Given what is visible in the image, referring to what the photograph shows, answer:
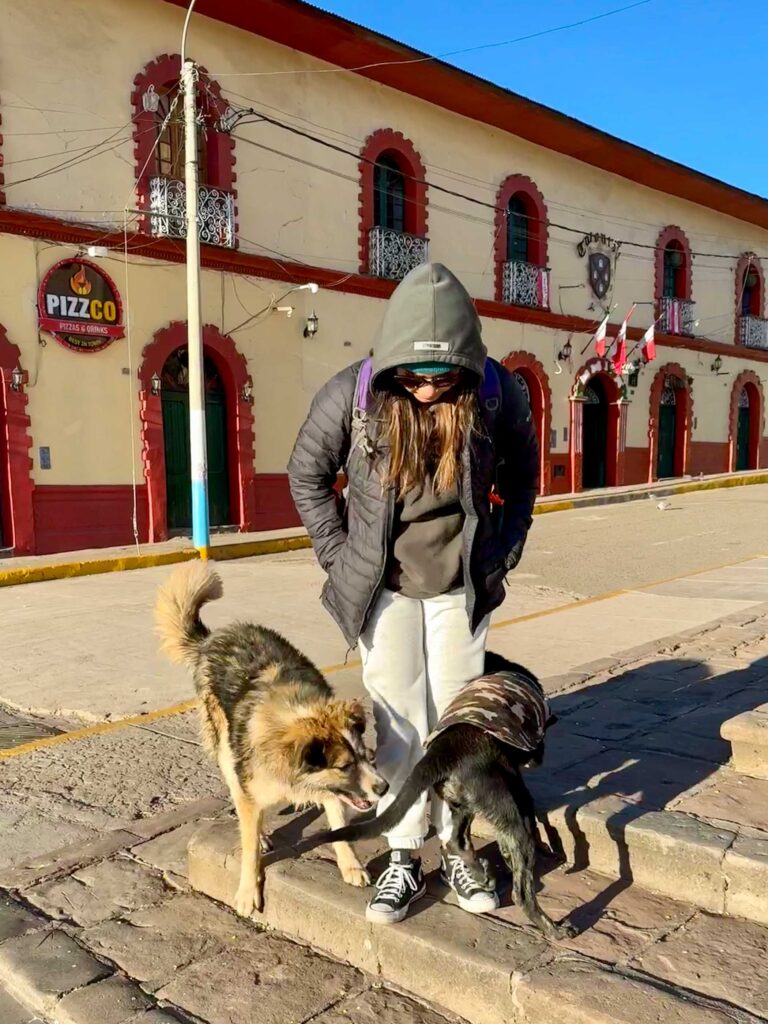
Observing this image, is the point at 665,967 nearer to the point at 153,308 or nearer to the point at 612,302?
the point at 153,308

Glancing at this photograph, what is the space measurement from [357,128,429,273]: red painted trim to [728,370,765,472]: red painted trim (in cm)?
1482

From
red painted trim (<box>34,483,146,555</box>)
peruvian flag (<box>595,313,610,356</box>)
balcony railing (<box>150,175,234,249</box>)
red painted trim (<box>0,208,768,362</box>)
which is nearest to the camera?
red painted trim (<box>0,208,768,362</box>)

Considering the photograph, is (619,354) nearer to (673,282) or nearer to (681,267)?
(673,282)

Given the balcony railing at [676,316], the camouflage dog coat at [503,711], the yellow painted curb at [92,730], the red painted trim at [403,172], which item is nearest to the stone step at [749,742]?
the camouflage dog coat at [503,711]

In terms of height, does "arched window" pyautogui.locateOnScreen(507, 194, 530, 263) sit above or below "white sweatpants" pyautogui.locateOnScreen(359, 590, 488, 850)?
above

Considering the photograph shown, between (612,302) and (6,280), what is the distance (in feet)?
53.7

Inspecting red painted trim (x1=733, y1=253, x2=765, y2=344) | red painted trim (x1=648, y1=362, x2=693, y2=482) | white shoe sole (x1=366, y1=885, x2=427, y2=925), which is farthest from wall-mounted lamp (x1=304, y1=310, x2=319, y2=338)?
red painted trim (x1=733, y1=253, x2=765, y2=344)

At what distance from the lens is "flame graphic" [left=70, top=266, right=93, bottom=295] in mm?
13078

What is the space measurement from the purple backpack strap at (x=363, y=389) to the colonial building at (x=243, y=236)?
11093 millimetres

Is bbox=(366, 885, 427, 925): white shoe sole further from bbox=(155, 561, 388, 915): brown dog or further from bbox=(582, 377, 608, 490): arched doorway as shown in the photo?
bbox=(582, 377, 608, 490): arched doorway

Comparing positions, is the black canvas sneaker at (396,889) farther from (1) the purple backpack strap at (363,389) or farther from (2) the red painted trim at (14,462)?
(2) the red painted trim at (14,462)

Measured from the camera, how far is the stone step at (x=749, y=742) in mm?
3430

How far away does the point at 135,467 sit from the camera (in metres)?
14.0

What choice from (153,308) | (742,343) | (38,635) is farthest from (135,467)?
(742,343)
